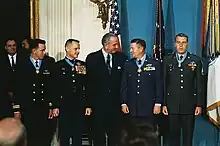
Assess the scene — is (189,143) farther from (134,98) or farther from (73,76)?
(73,76)

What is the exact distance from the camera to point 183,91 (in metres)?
4.84

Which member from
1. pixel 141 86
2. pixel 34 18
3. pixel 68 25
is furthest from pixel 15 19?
pixel 141 86

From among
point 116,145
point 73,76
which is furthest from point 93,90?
point 116,145

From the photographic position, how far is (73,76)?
16.1 feet

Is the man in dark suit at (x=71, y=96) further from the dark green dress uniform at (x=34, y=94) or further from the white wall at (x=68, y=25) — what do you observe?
the white wall at (x=68, y=25)

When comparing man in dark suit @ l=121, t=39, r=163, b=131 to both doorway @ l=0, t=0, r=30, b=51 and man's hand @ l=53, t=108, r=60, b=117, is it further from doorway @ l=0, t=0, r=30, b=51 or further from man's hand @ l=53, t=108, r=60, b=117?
doorway @ l=0, t=0, r=30, b=51

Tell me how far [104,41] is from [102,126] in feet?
3.00

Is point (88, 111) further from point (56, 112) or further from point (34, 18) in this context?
point (34, 18)

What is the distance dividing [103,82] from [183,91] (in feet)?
2.75

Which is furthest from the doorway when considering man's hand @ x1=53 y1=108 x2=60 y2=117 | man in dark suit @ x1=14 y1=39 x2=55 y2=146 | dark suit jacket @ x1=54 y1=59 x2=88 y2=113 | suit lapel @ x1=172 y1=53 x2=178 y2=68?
suit lapel @ x1=172 y1=53 x2=178 y2=68

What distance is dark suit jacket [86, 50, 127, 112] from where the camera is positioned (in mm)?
4957

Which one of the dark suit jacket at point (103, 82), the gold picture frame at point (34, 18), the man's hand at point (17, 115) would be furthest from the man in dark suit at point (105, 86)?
the gold picture frame at point (34, 18)

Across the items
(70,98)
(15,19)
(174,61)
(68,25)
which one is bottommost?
(70,98)

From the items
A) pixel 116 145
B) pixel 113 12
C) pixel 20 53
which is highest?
pixel 113 12
